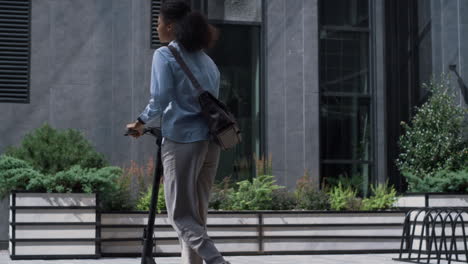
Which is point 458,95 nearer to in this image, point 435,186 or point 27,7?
point 435,186

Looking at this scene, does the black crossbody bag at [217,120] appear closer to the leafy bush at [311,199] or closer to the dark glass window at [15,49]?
the leafy bush at [311,199]

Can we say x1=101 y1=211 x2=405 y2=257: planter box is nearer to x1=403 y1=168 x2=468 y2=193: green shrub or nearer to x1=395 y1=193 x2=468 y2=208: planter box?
x1=395 y1=193 x2=468 y2=208: planter box

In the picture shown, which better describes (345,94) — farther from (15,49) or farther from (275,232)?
(15,49)

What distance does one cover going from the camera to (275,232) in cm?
1102

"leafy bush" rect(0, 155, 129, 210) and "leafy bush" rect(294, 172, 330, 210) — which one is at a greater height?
"leafy bush" rect(0, 155, 129, 210)

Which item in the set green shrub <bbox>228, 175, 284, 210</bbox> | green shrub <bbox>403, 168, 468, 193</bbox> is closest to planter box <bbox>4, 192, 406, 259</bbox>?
green shrub <bbox>228, 175, 284, 210</bbox>

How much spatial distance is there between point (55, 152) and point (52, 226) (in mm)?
1113

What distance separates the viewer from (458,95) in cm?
1423

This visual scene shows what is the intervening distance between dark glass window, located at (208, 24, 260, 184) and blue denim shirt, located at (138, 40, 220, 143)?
28.6 feet

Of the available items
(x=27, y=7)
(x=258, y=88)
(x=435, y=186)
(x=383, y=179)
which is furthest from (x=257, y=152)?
(x=27, y=7)

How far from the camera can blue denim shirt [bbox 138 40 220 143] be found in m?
4.79

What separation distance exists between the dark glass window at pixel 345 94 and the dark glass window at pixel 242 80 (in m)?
1.21

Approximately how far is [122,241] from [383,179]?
5.68 metres

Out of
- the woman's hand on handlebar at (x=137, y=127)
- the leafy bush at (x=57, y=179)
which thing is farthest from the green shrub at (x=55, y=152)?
the woman's hand on handlebar at (x=137, y=127)
